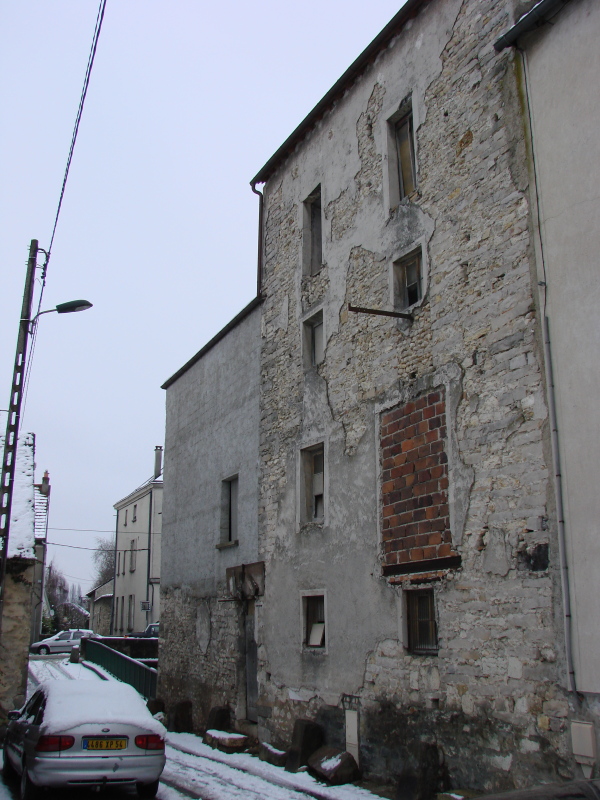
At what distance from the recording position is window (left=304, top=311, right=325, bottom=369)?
13.2 metres

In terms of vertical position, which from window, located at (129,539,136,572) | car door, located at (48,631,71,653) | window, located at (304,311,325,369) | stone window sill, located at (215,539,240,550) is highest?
window, located at (304,311,325,369)

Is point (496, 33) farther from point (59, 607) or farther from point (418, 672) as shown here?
point (59, 607)

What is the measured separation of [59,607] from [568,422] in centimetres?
9143

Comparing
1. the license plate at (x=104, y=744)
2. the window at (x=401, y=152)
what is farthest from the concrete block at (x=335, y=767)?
the window at (x=401, y=152)

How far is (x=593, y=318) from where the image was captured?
7793 mm

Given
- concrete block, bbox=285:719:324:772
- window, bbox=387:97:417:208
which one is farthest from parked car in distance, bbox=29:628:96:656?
window, bbox=387:97:417:208

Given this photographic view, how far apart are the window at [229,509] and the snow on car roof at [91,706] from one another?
6.23 m

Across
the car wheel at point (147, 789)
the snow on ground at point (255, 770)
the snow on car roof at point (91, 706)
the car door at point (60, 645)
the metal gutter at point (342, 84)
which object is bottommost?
the car door at point (60, 645)

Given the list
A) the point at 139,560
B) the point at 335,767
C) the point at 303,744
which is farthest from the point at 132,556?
the point at 335,767

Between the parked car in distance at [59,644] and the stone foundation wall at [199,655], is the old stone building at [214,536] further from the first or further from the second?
the parked car in distance at [59,644]

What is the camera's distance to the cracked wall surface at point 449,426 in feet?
27.0

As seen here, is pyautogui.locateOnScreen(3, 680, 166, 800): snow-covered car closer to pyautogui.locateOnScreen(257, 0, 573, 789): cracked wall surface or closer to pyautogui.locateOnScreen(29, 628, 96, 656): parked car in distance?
pyautogui.locateOnScreen(257, 0, 573, 789): cracked wall surface

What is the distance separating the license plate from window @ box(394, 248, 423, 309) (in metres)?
6.81

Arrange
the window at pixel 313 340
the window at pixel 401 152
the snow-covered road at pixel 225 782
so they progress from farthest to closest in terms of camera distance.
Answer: the window at pixel 313 340, the window at pixel 401 152, the snow-covered road at pixel 225 782
